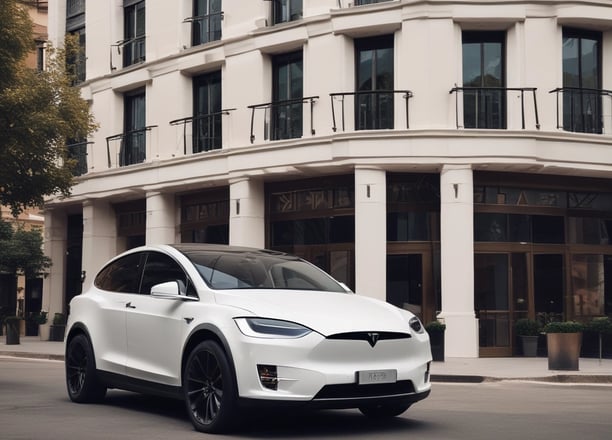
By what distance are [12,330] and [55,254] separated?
676 centimetres

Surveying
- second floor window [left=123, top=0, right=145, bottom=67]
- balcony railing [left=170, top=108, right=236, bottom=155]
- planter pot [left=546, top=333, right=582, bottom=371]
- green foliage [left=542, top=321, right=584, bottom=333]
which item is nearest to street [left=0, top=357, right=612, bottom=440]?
planter pot [left=546, top=333, right=582, bottom=371]

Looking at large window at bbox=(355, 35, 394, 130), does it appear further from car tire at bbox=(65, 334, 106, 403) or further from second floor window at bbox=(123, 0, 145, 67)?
car tire at bbox=(65, 334, 106, 403)

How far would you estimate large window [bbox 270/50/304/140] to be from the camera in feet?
78.3

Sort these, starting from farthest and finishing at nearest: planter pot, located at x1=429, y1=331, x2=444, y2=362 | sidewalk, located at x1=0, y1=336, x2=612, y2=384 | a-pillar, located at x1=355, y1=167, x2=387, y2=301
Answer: a-pillar, located at x1=355, y1=167, x2=387, y2=301
planter pot, located at x1=429, y1=331, x2=444, y2=362
sidewalk, located at x1=0, y1=336, x2=612, y2=384

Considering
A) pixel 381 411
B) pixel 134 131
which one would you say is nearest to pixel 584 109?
pixel 134 131

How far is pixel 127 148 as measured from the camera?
2911 centimetres

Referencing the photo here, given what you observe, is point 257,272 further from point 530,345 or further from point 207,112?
point 207,112

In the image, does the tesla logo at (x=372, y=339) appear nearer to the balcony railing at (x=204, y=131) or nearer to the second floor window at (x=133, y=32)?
the balcony railing at (x=204, y=131)

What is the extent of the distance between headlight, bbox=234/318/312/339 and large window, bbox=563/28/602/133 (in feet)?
52.4

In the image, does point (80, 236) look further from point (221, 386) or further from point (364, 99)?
point (221, 386)

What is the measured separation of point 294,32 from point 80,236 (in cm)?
1301

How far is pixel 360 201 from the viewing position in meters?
22.0

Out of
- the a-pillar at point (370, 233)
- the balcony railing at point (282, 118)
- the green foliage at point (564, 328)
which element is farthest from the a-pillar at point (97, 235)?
the green foliage at point (564, 328)

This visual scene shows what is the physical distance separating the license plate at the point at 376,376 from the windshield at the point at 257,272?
4.84 ft
